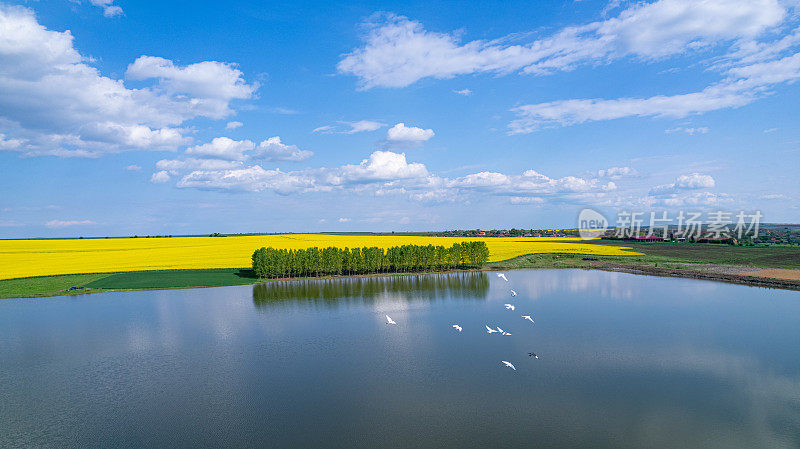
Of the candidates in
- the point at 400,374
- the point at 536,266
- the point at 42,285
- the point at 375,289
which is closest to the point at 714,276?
the point at 536,266

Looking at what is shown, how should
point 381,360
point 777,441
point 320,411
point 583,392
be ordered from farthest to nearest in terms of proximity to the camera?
point 381,360 → point 583,392 → point 320,411 → point 777,441

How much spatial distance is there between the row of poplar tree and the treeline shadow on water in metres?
3.67

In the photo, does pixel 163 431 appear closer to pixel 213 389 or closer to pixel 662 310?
pixel 213 389

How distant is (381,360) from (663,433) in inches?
739

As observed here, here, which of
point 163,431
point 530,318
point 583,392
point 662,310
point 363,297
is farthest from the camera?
point 363,297

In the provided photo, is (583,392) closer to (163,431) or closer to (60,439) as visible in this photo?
(163,431)

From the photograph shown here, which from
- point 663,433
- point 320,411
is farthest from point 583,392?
point 320,411

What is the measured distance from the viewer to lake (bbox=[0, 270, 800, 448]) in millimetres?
21469

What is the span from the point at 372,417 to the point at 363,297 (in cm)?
3647

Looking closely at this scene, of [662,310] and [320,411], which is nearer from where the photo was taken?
[320,411]

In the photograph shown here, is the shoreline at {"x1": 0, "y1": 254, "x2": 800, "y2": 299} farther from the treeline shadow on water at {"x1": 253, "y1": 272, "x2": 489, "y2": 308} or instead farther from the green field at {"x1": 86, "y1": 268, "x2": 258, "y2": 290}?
the treeline shadow on water at {"x1": 253, "y1": 272, "x2": 489, "y2": 308}

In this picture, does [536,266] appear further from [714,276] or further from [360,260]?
[360,260]

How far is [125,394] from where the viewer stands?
2655cm

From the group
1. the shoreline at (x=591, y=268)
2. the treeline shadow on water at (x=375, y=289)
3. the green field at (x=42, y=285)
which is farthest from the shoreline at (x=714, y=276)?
the green field at (x=42, y=285)
